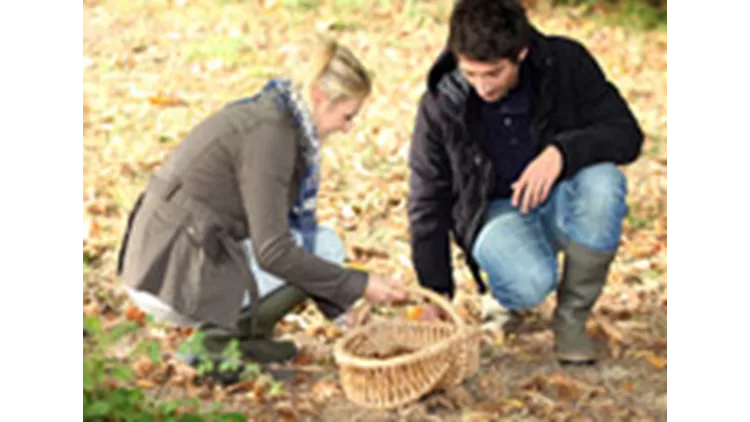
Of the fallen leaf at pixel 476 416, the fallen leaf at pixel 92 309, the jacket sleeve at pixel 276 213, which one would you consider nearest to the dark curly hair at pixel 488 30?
the jacket sleeve at pixel 276 213

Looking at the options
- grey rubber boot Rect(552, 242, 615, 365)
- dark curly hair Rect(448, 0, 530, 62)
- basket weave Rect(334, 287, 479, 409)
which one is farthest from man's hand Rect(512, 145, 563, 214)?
basket weave Rect(334, 287, 479, 409)

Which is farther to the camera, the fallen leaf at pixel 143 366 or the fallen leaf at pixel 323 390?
the fallen leaf at pixel 143 366

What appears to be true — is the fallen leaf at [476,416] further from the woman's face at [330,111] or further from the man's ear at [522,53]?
the man's ear at [522,53]

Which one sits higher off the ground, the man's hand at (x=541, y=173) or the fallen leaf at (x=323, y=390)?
the man's hand at (x=541, y=173)

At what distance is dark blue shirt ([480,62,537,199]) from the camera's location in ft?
14.3

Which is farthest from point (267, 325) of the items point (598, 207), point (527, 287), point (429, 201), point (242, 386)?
point (598, 207)

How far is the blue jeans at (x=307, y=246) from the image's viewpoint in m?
4.16

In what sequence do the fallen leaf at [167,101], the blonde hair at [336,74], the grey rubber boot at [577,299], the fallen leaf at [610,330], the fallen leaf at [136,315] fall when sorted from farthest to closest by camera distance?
the fallen leaf at [167,101] → the fallen leaf at [136,315] → the fallen leaf at [610,330] → the grey rubber boot at [577,299] → the blonde hair at [336,74]

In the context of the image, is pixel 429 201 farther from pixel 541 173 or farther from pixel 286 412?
pixel 286 412

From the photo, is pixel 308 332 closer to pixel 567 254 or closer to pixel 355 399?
pixel 355 399

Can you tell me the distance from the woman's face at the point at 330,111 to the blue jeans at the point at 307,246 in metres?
0.42

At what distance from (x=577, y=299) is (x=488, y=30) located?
3.53 ft
